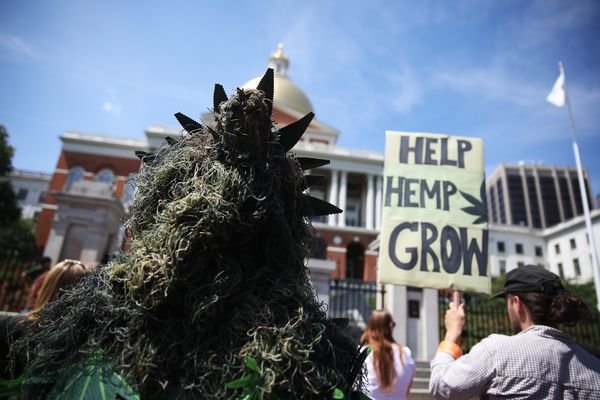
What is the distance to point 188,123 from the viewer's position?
1.59 m

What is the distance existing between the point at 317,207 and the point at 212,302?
615 millimetres

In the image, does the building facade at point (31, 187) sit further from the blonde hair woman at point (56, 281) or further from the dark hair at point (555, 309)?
the dark hair at point (555, 309)

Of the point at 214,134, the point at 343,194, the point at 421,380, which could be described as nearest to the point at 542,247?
the point at 343,194

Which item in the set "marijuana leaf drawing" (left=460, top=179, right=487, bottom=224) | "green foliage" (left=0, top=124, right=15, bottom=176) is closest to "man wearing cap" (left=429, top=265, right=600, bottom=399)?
"marijuana leaf drawing" (left=460, top=179, right=487, bottom=224)

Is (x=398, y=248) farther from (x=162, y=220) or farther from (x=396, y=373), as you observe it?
(x=162, y=220)

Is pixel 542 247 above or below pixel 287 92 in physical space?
below

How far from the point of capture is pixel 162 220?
1306 millimetres

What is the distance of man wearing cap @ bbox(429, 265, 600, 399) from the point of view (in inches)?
79.4

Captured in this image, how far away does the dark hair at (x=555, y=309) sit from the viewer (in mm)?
2266

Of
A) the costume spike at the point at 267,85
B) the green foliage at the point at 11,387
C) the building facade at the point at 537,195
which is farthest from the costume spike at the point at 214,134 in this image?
the building facade at the point at 537,195

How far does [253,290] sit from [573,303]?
6.92 ft

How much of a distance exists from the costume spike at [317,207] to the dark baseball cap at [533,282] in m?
1.55

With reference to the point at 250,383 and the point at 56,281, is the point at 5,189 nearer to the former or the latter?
the point at 56,281

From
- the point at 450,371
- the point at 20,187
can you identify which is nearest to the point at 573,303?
the point at 450,371
